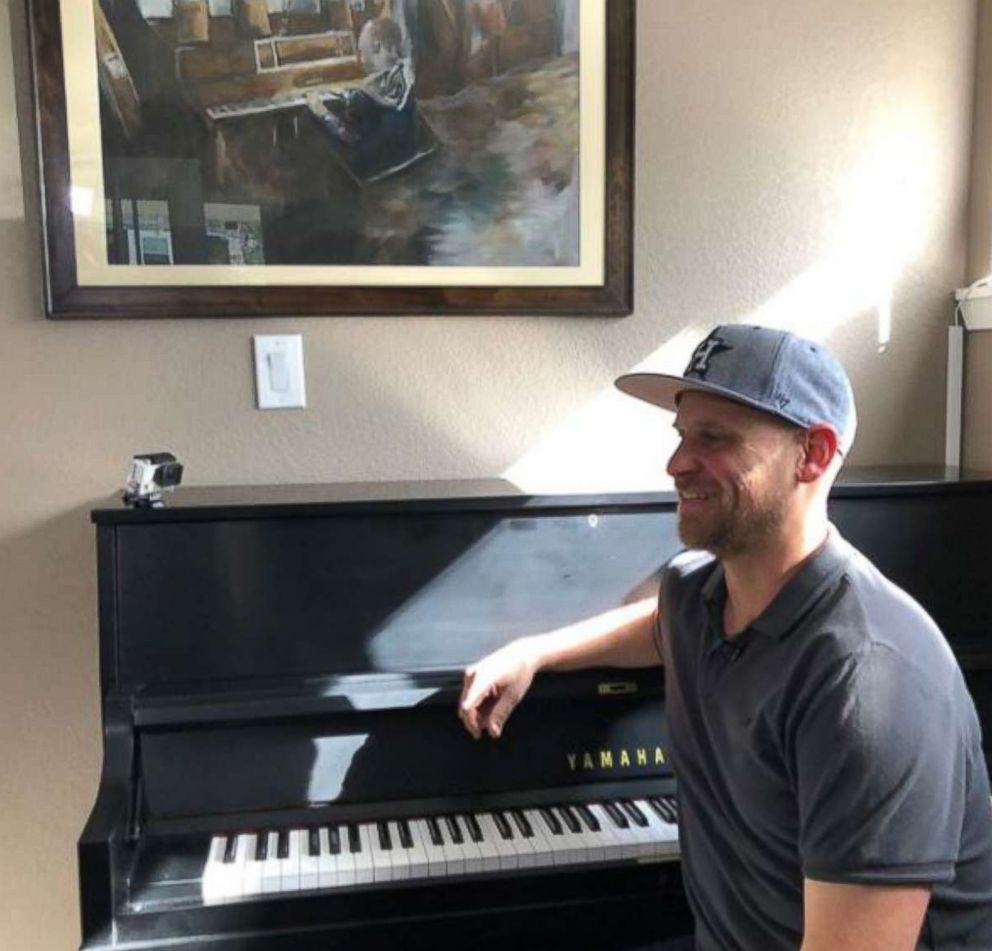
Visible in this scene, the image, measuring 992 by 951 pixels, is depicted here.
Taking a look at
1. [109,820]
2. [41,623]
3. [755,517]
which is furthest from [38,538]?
[755,517]

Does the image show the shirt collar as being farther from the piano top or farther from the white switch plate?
the white switch plate

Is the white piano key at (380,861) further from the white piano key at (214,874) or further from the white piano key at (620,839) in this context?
the white piano key at (620,839)

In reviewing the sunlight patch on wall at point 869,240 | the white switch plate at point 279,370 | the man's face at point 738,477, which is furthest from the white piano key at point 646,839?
the sunlight patch on wall at point 869,240

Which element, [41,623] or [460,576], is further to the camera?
[41,623]

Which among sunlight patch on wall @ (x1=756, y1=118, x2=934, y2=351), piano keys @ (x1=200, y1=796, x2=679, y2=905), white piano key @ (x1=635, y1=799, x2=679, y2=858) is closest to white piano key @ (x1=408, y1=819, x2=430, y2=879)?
piano keys @ (x1=200, y1=796, x2=679, y2=905)

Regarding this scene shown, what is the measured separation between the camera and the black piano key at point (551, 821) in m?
1.40

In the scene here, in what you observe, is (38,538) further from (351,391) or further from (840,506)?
(840,506)

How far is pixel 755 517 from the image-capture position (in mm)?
1165

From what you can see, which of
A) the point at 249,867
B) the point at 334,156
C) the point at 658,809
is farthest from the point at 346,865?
the point at 334,156

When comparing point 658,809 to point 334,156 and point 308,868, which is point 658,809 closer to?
point 308,868

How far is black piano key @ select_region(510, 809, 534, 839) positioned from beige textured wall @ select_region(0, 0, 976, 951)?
566mm

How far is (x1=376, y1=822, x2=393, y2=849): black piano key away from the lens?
1.37 metres

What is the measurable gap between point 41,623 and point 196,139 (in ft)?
3.00

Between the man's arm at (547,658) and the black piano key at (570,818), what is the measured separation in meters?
0.15
